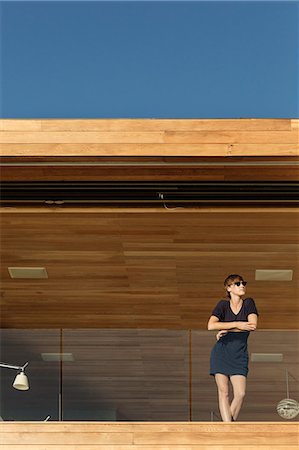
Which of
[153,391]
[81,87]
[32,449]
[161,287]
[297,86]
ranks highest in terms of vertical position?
[81,87]

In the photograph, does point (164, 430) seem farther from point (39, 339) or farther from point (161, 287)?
point (161, 287)

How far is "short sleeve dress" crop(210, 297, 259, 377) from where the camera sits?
9.31 meters

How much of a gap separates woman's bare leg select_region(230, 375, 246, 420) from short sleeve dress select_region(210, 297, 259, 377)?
5 centimetres

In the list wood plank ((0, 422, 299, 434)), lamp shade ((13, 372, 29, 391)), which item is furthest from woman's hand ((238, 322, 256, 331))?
lamp shade ((13, 372, 29, 391))

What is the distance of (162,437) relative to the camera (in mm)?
8906

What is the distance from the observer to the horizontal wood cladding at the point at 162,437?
8859mm

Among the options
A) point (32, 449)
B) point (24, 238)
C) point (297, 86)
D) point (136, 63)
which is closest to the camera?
point (32, 449)

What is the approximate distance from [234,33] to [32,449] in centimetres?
1842

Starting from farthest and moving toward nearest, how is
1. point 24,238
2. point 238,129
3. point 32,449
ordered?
point 24,238 < point 238,129 < point 32,449

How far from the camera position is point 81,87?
1008 inches

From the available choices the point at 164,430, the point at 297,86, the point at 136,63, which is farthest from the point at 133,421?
the point at 136,63

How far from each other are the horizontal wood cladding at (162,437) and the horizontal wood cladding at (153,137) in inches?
85.7

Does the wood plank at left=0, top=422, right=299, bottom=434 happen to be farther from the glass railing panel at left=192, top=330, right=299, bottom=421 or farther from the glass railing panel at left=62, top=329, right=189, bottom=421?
the glass railing panel at left=62, top=329, right=189, bottom=421

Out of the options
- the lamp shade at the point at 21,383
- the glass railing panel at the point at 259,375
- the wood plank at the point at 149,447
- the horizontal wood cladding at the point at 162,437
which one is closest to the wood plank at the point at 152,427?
the horizontal wood cladding at the point at 162,437
